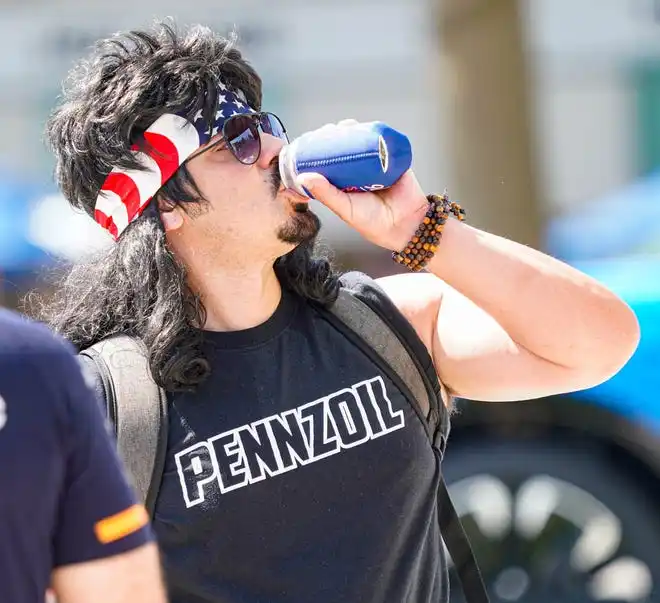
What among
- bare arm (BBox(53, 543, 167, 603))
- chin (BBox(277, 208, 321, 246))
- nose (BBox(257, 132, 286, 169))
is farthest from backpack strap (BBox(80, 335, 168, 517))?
bare arm (BBox(53, 543, 167, 603))

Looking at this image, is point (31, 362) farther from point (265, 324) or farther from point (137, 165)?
point (137, 165)

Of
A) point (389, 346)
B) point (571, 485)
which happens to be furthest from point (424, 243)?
point (571, 485)

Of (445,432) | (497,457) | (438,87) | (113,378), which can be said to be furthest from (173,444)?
(438,87)

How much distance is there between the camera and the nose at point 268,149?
8.67 feet

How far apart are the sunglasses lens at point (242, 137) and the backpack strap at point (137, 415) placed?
0.53m

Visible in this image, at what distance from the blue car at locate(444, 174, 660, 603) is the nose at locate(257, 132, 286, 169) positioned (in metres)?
1.97

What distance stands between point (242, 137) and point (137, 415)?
0.69m

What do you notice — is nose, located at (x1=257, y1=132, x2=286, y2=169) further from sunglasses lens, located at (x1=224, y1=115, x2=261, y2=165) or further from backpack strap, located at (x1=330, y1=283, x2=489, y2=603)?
backpack strap, located at (x1=330, y1=283, x2=489, y2=603)

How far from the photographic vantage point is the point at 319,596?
228 cm

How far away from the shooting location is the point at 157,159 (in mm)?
2660

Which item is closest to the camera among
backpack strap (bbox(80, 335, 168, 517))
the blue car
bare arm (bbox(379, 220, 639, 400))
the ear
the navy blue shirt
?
the navy blue shirt

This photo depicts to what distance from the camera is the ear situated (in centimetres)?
270

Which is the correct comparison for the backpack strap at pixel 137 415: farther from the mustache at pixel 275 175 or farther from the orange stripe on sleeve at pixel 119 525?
the orange stripe on sleeve at pixel 119 525

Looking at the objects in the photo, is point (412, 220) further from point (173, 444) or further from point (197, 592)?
point (197, 592)
